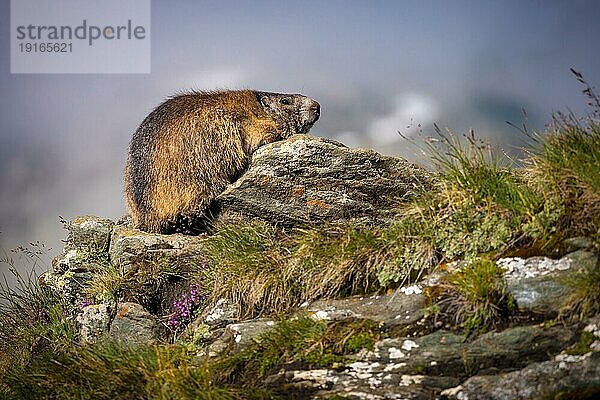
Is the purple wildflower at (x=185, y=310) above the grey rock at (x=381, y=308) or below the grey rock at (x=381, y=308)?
below

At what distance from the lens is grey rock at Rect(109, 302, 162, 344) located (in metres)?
8.31

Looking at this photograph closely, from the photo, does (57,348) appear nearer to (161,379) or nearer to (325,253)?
(161,379)

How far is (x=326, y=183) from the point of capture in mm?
8516

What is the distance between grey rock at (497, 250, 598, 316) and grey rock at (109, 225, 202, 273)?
3918 mm

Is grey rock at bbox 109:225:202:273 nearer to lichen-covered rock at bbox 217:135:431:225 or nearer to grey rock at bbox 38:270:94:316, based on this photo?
grey rock at bbox 38:270:94:316

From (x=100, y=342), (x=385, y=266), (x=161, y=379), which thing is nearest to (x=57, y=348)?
(x=100, y=342)

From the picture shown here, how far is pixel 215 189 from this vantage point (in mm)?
9078

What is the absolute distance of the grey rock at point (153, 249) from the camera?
29.0 feet

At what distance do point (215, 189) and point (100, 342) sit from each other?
7.88ft

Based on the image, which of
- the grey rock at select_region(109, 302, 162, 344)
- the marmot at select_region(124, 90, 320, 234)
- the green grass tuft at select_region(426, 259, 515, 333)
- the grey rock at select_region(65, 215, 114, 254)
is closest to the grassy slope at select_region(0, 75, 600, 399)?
the green grass tuft at select_region(426, 259, 515, 333)

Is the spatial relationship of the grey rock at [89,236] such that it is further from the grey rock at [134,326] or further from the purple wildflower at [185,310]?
the purple wildflower at [185,310]

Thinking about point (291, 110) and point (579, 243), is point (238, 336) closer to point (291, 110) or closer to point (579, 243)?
→ point (579, 243)

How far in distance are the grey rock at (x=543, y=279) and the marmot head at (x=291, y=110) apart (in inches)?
Answer: 162

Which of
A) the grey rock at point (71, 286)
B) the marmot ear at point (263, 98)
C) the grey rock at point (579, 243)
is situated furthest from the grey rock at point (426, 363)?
the marmot ear at point (263, 98)
